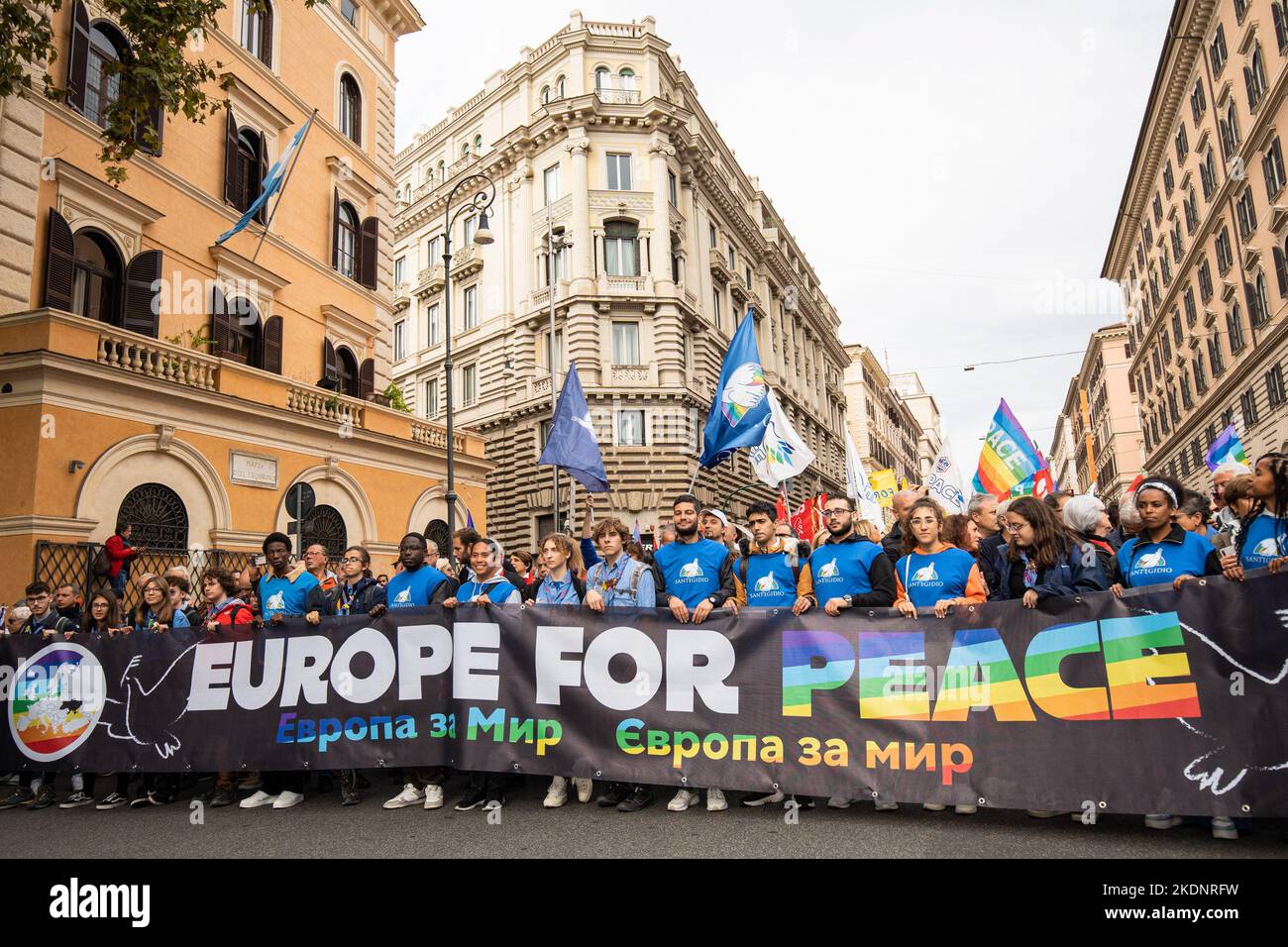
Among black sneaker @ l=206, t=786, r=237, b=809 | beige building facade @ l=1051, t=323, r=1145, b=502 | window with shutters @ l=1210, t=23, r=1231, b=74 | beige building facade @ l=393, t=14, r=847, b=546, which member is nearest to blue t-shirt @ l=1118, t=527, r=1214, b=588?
black sneaker @ l=206, t=786, r=237, b=809

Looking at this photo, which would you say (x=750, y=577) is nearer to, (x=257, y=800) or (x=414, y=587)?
(x=414, y=587)

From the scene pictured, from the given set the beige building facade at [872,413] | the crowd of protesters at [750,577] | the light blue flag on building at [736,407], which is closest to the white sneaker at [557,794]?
the crowd of protesters at [750,577]

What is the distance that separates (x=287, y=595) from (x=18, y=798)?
3.03 m

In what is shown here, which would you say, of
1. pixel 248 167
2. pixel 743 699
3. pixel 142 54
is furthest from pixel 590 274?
pixel 743 699

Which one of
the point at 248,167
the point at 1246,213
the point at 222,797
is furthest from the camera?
the point at 1246,213

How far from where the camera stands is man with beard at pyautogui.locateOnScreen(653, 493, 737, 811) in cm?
595

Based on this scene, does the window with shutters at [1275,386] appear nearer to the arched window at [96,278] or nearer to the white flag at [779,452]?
the white flag at [779,452]

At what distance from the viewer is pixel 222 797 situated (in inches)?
248

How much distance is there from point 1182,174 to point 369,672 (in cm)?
4468

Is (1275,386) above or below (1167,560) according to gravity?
above

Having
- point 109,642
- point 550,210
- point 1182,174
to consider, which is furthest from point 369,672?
point 1182,174

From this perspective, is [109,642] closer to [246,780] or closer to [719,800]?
[246,780]

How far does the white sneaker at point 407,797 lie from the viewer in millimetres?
5863

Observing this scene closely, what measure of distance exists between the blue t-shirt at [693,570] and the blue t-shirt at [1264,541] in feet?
11.4
